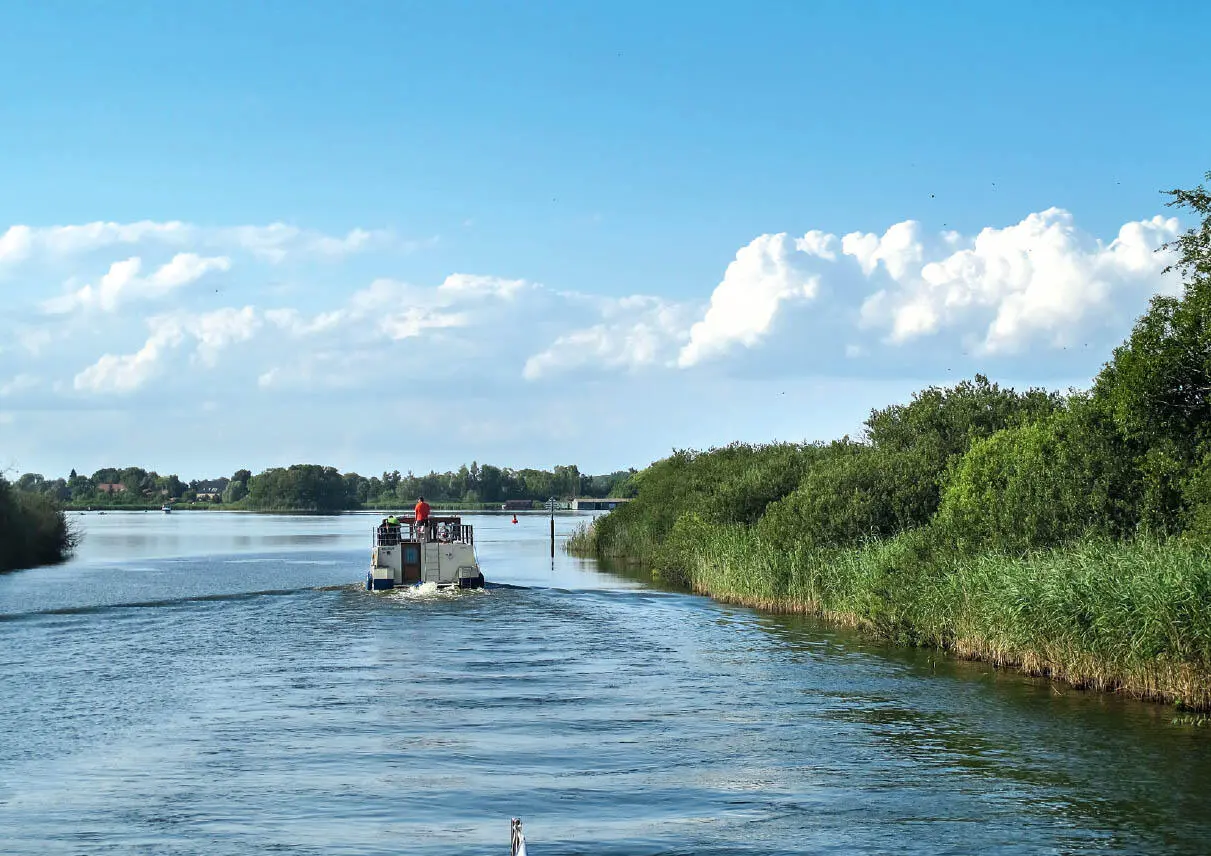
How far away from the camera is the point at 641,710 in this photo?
83.7ft

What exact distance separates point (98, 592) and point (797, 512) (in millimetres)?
33228

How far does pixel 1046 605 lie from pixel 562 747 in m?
11.7

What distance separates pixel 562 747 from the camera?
21844 millimetres

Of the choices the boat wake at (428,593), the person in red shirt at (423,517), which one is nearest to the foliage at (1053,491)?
the boat wake at (428,593)

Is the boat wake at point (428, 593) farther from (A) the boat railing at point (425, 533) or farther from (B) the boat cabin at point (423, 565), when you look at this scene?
(A) the boat railing at point (425, 533)

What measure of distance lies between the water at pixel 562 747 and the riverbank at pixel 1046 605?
0.72 metres

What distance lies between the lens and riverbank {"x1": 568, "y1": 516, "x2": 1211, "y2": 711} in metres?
23.0

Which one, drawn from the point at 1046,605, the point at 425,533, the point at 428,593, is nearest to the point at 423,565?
the point at 425,533

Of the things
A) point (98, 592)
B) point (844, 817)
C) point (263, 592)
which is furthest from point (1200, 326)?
point (98, 592)

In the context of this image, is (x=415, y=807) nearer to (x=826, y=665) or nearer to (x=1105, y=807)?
(x=1105, y=807)

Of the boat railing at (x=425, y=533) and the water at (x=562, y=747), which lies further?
the boat railing at (x=425, y=533)

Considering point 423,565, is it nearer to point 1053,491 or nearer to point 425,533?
point 425,533

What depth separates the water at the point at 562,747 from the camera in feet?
54.0

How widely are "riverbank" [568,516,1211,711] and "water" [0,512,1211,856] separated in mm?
725
